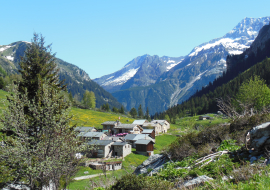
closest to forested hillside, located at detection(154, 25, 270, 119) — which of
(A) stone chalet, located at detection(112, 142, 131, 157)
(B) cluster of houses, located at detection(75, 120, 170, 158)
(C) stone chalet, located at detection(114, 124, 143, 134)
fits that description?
(C) stone chalet, located at detection(114, 124, 143, 134)

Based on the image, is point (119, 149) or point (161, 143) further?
point (161, 143)

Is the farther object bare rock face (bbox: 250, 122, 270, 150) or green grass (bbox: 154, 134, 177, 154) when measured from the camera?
green grass (bbox: 154, 134, 177, 154)

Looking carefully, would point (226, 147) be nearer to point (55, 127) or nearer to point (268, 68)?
point (55, 127)

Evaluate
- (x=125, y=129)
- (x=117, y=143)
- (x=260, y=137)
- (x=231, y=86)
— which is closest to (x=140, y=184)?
(x=260, y=137)

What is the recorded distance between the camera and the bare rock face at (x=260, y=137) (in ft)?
29.4

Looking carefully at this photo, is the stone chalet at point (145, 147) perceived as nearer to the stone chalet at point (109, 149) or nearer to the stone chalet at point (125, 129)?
the stone chalet at point (109, 149)

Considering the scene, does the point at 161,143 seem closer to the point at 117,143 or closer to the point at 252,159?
the point at 117,143

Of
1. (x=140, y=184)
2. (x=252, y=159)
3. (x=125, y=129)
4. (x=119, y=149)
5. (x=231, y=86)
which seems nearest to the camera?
(x=140, y=184)

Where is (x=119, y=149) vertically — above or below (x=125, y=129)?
below

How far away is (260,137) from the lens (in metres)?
9.19

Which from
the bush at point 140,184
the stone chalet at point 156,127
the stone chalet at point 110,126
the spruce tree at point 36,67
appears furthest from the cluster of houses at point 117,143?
the bush at point 140,184

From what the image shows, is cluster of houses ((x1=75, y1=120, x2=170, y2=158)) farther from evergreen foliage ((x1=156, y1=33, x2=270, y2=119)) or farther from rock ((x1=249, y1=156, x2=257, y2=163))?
evergreen foliage ((x1=156, y1=33, x2=270, y2=119))

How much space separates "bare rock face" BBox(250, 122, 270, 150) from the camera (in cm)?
896

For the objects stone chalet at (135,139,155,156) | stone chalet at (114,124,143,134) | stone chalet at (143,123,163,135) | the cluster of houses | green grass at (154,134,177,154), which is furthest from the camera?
stone chalet at (143,123,163,135)
